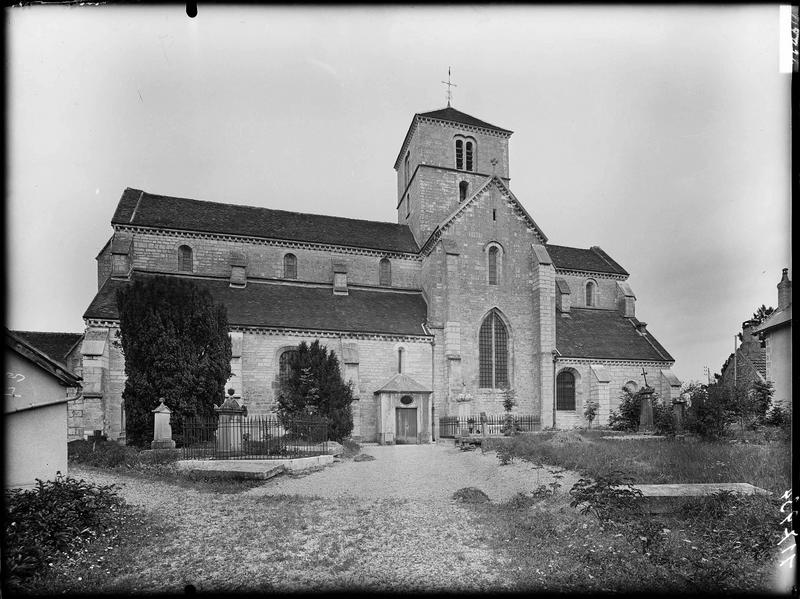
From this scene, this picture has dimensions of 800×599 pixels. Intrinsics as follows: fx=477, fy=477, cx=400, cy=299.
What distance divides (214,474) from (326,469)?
403cm

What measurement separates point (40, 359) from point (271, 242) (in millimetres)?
14753

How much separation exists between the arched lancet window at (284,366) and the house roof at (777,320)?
58.0ft

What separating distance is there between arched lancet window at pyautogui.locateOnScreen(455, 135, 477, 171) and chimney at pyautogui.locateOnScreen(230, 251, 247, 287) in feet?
66.2

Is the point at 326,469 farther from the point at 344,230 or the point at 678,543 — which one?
the point at 344,230

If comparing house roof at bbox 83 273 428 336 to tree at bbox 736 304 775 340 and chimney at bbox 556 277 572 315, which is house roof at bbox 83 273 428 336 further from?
tree at bbox 736 304 775 340

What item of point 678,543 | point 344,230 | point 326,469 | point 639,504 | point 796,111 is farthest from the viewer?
point 344,230

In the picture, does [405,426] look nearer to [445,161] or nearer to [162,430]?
[162,430]

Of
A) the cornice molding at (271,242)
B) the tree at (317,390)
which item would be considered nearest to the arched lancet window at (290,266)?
the cornice molding at (271,242)

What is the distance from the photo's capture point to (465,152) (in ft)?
110

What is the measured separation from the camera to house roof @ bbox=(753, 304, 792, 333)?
6321 mm

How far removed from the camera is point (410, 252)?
1131 inches

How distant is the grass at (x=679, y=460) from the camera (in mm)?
8508

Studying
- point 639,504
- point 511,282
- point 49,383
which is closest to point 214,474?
point 49,383

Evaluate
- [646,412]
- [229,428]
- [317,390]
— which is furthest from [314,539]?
[646,412]
